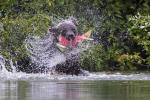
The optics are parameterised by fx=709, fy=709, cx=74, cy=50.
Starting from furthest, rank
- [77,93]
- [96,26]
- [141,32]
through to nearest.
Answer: [96,26] → [141,32] → [77,93]

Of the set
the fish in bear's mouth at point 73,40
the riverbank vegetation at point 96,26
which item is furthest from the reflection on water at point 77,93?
the riverbank vegetation at point 96,26

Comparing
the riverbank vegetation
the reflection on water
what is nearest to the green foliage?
the riverbank vegetation

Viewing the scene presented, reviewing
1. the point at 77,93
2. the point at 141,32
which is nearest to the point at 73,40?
the point at 141,32

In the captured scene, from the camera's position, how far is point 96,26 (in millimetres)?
16906

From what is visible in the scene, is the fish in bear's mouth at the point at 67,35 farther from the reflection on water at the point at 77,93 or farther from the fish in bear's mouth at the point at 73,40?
the reflection on water at the point at 77,93

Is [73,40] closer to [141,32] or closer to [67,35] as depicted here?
[67,35]

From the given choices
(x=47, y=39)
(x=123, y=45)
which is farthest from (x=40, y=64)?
(x=123, y=45)

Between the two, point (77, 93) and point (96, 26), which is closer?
point (77, 93)

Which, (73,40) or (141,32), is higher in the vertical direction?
(141,32)

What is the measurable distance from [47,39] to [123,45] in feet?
8.60

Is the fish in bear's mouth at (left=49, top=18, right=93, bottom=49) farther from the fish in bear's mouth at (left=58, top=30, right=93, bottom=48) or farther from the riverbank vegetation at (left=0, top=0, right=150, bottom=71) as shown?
the riverbank vegetation at (left=0, top=0, right=150, bottom=71)

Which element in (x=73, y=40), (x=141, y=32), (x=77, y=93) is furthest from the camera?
(x=141, y=32)

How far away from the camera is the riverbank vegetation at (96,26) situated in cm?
1608

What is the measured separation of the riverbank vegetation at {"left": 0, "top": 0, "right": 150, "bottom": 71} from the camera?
16078 mm
